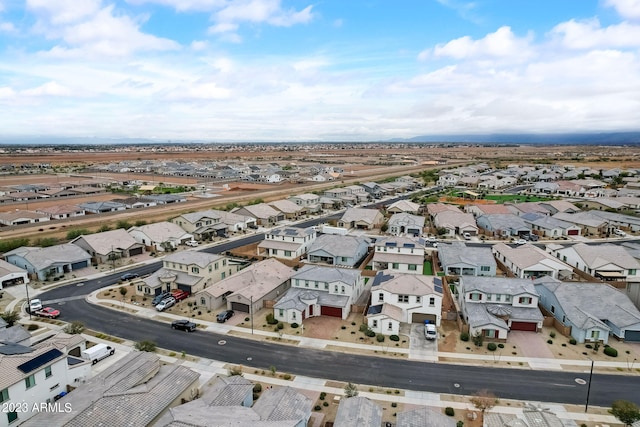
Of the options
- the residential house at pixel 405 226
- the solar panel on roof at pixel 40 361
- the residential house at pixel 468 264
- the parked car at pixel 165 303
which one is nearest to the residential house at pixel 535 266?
the residential house at pixel 468 264

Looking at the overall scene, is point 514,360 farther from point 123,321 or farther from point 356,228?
point 356,228

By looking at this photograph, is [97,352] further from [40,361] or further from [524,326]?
[524,326]

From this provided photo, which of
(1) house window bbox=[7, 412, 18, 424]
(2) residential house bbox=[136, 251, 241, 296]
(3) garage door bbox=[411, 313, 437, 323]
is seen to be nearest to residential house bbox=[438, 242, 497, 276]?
(3) garage door bbox=[411, 313, 437, 323]

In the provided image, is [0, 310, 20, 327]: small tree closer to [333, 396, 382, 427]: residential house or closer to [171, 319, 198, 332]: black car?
[171, 319, 198, 332]: black car

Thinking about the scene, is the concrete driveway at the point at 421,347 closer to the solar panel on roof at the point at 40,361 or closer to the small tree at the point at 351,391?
the small tree at the point at 351,391

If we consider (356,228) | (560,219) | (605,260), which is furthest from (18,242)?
(560,219)
